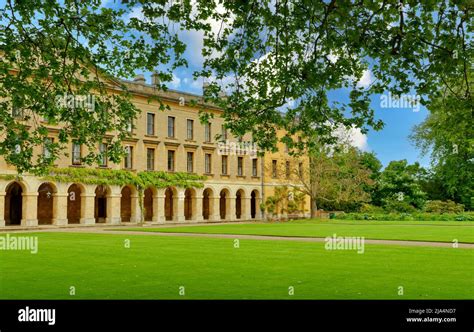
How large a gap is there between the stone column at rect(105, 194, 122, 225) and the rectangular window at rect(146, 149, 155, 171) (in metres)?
4.33

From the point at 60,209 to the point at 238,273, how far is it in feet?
96.6

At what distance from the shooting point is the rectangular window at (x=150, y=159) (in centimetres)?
4452

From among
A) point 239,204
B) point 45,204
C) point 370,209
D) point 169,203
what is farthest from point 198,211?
point 370,209

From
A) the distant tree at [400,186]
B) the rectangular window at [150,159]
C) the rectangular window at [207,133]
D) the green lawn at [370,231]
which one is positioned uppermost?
the rectangular window at [207,133]

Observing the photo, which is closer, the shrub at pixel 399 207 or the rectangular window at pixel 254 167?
the rectangular window at pixel 254 167

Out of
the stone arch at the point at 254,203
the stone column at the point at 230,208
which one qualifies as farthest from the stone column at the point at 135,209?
the stone arch at the point at 254,203

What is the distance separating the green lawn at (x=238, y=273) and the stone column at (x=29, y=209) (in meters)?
20.3

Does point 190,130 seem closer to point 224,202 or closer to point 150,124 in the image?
point 150,124

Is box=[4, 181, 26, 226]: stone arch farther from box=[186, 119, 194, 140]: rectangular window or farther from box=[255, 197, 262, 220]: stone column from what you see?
box=[255, 197, 262, 220]: stone column

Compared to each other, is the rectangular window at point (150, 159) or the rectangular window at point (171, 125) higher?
the rectangular window at point (171, 125)

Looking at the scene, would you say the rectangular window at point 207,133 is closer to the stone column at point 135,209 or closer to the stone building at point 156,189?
the stone building at point 156,189

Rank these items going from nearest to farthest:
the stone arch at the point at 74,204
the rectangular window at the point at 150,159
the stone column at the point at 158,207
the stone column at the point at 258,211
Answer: the stone arch at the point at 74,204, the rectangular window at the point at 150,159, the stone column at the point at 158,207, the stone column at the point at 258,211

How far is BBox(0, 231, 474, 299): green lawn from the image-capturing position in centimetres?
926

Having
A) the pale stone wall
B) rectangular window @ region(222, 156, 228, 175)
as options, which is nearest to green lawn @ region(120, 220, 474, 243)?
the pale stone wall
